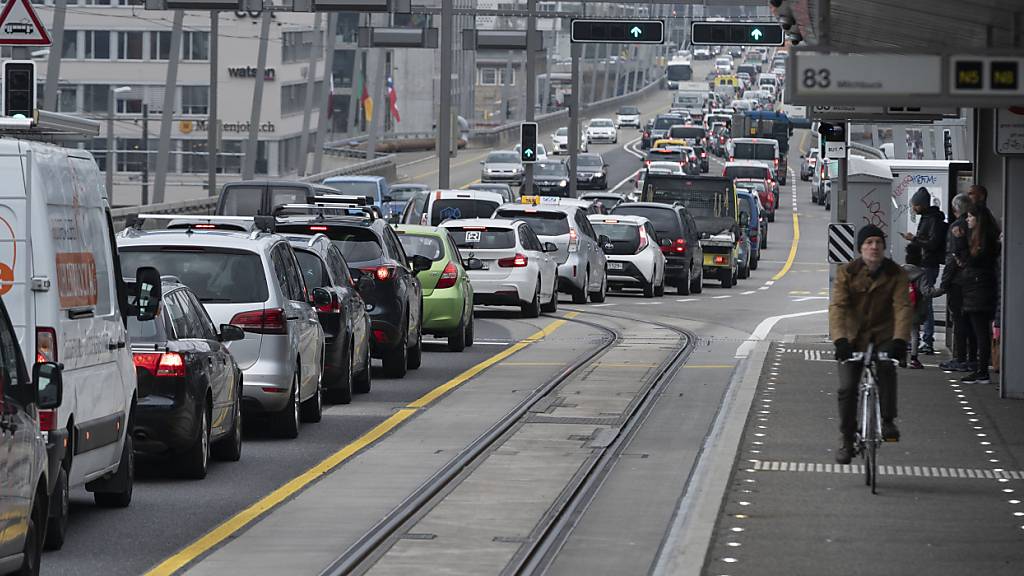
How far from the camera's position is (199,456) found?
13977 millimetres

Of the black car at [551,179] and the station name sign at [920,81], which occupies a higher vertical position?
the black car at [551,179]

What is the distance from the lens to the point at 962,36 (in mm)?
18484

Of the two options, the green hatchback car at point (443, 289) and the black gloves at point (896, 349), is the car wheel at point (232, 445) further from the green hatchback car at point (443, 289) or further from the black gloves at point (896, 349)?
the green hatchback car at point (443, 289)

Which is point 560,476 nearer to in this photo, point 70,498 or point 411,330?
point 70,498

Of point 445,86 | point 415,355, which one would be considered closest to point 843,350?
point 415,355

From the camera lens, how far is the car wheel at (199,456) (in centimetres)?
1390

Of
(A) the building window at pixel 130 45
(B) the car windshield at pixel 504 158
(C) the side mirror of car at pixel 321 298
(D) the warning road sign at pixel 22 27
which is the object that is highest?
(A) the building window at pixel 130 45

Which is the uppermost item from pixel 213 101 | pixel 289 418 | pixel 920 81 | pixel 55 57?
pixel 55 57

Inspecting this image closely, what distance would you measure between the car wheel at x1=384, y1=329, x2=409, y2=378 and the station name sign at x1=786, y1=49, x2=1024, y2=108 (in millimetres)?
11650

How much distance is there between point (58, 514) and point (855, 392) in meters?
5.24

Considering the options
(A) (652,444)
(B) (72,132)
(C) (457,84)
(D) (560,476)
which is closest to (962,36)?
(A) (652,444)

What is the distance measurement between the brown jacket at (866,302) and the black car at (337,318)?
5.77 meters

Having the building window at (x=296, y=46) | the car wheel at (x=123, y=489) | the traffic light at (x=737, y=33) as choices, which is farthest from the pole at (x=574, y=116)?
the building window at (x=296, y=46)

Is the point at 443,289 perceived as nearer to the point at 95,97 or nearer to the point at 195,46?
the point at 95,97
